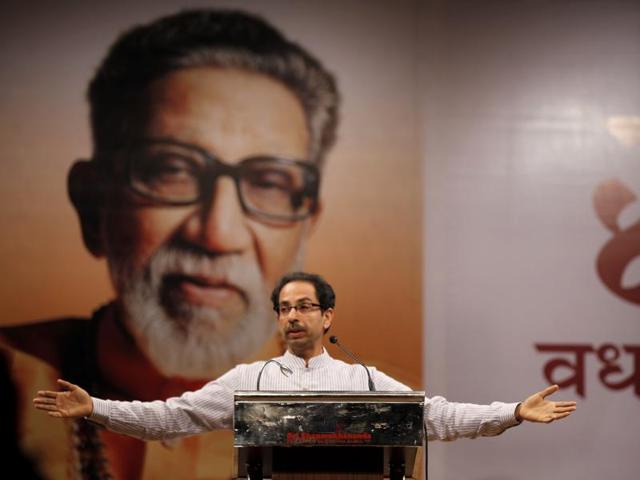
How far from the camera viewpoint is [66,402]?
2.82 m

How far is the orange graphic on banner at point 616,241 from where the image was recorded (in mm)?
4812

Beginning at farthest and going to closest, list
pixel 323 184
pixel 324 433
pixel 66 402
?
pixel 323 184 → pixel 66 402 → pixel 324 433

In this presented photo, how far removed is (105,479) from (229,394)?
66.4 inches

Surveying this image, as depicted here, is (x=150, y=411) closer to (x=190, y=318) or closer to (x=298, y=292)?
(x=298, y=292)

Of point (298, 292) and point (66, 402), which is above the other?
point (298, 292)

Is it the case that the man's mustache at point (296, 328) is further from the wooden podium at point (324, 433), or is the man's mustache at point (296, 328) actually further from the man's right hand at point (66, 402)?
the man's right hand at point (66, 402)

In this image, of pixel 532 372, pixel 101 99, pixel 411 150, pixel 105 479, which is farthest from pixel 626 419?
pixel 101 99

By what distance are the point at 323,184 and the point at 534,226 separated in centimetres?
114

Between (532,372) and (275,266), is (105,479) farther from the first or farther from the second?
(532,372)

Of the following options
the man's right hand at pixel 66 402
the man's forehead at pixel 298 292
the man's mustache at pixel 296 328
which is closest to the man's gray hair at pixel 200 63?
the man's forehead at pixel 298 292

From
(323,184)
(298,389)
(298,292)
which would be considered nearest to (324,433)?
(298,389)

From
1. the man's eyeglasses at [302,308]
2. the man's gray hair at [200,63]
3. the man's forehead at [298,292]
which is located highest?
the man's gray hair at [200,63]

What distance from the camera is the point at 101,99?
472 centimetres

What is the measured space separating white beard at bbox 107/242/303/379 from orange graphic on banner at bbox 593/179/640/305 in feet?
5.95
